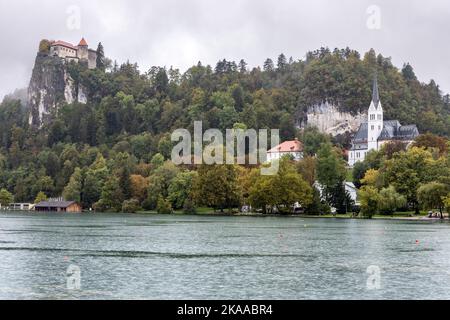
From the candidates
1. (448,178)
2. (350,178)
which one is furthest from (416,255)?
(350,178)

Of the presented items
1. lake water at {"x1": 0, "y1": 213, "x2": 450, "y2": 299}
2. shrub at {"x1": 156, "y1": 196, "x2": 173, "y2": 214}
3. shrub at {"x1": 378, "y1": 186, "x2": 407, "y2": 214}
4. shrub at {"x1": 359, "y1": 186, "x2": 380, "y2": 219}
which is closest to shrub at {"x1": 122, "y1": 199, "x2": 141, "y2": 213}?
shrub at {"x1": 156, "y1": 196, "x2": 173, "y2": 214}

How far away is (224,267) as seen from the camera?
4703 centimetres

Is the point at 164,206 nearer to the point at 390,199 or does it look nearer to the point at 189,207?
the point at 189,207

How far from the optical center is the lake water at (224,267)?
36.9 metres

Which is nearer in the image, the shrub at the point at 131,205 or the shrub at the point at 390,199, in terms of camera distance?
the shrub at the point at 390,199

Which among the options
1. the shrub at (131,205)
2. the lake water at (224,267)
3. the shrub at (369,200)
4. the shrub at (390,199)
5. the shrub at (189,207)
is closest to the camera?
the lake water at (224,267)

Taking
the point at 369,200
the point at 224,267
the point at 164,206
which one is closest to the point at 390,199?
the point at 369,200

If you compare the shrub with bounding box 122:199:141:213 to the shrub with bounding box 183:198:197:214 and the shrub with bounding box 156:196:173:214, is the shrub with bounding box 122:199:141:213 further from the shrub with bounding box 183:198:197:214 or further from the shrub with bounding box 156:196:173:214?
the shrub with bounding box 183:198:197:214

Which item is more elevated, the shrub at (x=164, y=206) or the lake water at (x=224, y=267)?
the shrub at (x=164, y=206)

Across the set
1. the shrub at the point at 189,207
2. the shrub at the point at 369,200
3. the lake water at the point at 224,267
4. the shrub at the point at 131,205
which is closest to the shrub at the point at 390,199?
the shrub at the point at 369,200

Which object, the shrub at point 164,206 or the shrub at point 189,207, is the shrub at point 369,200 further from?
the shrub at point 164,206

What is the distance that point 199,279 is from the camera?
136 ft

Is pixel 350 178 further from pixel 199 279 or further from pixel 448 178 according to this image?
pixel 199 279
